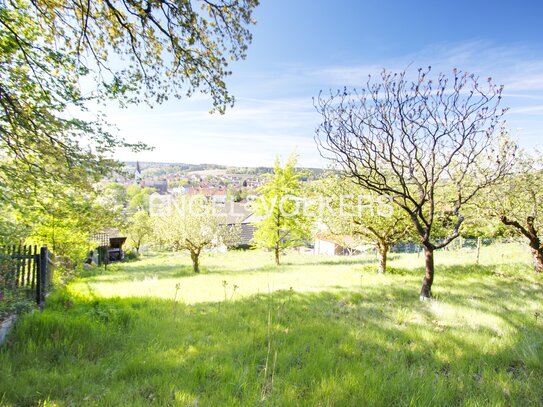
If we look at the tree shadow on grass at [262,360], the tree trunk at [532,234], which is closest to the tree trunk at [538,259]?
the tree trunk at [532,234]

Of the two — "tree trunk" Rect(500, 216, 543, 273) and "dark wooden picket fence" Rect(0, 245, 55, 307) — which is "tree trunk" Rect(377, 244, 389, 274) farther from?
"dark wooden picket fence" Rect(0, 245, 55, 307)

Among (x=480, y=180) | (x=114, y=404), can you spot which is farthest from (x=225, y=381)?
(x=480, y=180)

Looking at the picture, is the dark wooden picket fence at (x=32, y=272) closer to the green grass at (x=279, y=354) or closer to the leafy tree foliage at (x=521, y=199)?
the green grass at (x=279, y=354)

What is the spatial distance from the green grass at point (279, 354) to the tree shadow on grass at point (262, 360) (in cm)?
2

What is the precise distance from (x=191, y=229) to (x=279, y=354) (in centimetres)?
1421

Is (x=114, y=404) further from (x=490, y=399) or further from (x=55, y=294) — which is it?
(x=55, y=294)

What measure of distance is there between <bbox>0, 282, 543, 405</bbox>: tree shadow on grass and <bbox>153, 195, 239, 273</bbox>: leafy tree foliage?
11087mm

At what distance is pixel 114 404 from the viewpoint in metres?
2.88

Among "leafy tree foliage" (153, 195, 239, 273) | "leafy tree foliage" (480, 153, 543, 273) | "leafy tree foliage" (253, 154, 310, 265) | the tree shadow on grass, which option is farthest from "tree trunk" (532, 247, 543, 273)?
"leafy tree foliage" (153, 195, 239, 273)

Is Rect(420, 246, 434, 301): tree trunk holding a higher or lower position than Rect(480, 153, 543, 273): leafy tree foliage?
lower

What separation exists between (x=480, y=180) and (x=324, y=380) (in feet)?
30.4

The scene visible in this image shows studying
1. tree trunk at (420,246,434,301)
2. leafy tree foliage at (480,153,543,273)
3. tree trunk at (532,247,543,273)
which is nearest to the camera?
tree trunk at (420,246,434,301)

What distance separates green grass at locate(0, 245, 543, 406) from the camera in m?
3.08

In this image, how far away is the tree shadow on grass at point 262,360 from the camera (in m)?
3.07
